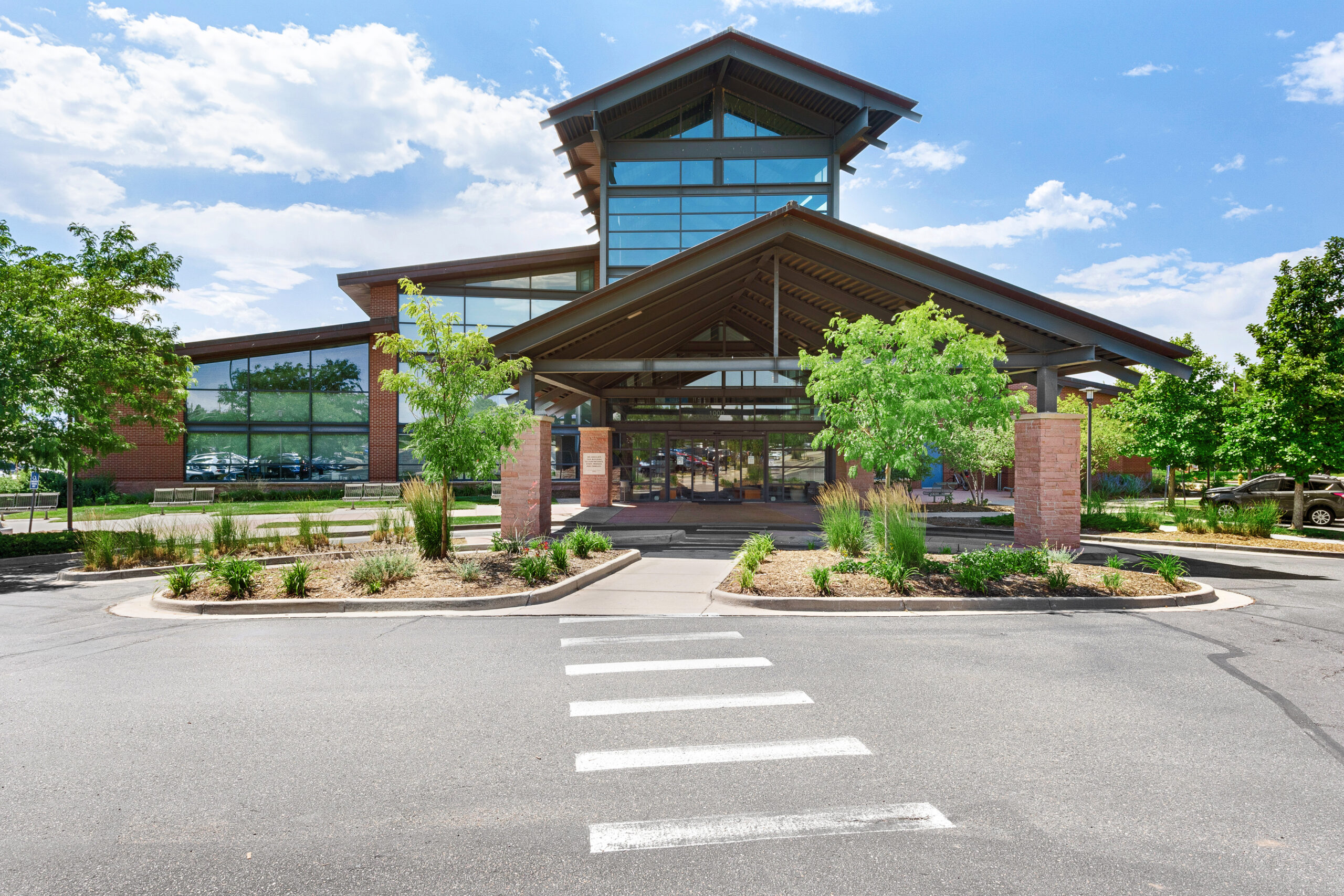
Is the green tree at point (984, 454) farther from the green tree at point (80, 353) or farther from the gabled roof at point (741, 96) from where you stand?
the green tree at point (80, 353)

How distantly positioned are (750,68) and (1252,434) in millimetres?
22651

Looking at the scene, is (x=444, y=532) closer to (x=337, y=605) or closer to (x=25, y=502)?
(x=337, y=605)

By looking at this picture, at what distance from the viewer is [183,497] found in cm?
2577

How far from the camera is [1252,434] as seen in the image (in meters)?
17.3

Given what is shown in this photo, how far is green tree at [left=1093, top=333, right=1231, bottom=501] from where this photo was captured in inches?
742

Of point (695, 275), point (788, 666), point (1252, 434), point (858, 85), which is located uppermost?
point (858, 85)

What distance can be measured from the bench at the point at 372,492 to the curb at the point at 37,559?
12.3 meters

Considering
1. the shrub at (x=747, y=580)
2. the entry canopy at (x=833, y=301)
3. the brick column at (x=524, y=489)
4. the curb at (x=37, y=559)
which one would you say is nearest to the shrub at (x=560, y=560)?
the shrub at (x=747, y=580)

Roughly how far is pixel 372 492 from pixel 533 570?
2027cm

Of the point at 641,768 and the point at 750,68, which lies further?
the point at 750,68

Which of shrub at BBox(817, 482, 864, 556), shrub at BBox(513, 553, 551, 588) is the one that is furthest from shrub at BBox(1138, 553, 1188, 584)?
shrub at BBox(513, 553, 551, 588)

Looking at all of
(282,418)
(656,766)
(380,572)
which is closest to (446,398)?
(380,572)

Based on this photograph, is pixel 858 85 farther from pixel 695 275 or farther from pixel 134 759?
pixel 134 759

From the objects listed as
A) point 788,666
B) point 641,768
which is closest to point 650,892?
point 641,768
